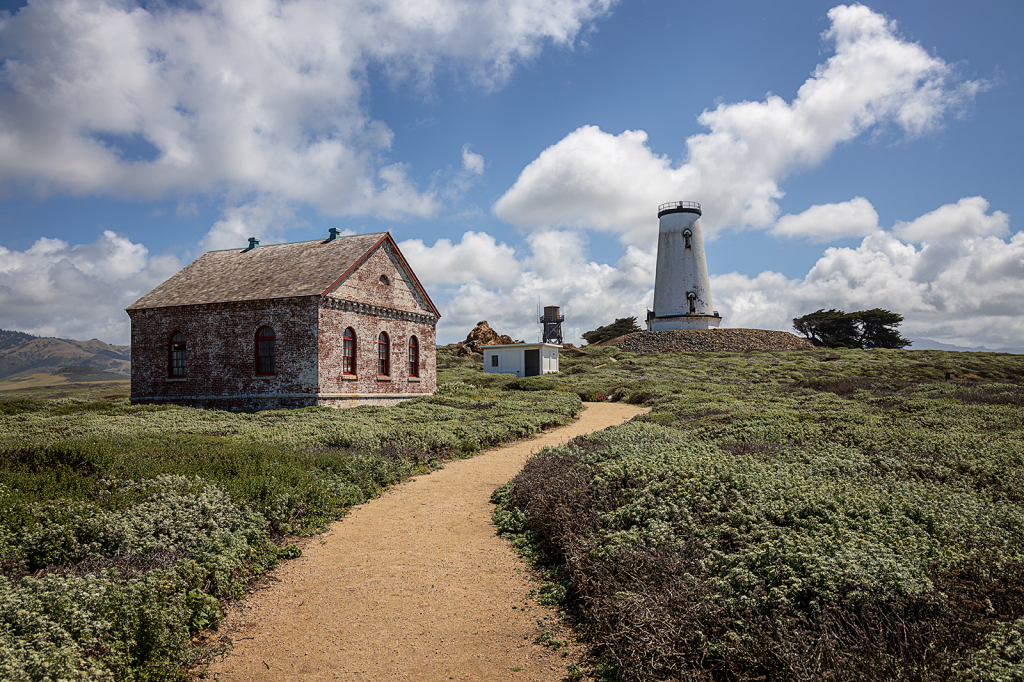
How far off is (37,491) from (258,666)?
160 inches

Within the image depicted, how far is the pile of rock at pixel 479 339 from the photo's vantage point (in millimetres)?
57438

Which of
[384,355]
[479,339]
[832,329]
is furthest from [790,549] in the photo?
[832,329]

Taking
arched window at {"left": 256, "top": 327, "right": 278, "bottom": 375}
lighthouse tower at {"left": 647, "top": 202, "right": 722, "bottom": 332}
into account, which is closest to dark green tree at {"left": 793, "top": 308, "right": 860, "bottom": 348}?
lighthouse tower at {"left": 647, "top": 202, "right": 722, "bottom": 332}

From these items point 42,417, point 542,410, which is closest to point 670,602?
point 542,410

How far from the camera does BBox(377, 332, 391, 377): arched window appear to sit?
81.1 feet

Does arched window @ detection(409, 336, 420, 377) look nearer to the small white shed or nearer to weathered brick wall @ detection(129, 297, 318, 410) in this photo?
weathered brick wall @ detection(129, 297, 318, 410)

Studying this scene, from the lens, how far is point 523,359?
39.5m

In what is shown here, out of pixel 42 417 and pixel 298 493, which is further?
pixel 42 417

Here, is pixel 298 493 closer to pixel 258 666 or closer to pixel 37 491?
pixel 37 491

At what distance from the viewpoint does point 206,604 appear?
16.6ft

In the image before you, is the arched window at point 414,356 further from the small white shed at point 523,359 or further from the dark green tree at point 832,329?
the dark green tree at point 832,329

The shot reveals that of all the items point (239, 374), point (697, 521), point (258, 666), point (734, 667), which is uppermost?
point (239, 374)

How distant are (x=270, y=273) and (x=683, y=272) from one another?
4564 cm

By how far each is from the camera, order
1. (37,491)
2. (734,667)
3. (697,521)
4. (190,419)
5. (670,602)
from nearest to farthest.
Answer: (734,667) < (670,602) < (697,521) < (37,491) < (190,419)
